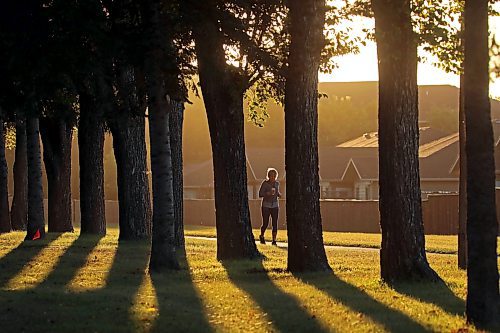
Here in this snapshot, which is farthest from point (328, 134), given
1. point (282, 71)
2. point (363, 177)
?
point (282, 71)

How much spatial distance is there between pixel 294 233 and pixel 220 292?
2717 millimetres

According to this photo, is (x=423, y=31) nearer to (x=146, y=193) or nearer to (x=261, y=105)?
(x=261, y=105)

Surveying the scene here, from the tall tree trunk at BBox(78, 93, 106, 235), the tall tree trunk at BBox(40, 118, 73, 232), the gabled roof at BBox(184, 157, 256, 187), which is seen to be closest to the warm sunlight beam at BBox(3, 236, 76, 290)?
the tall tree trunk at BBox(78, 93, 106, 235)

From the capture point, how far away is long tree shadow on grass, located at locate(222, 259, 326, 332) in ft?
34.2

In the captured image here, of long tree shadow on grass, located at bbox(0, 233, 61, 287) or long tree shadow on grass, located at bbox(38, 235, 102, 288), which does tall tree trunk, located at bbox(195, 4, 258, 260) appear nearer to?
long tree shadow on grass, located at bbox(38, 235, 102, 288)

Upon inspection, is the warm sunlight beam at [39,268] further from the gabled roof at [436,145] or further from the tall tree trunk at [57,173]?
the gabled roof at [436,145]

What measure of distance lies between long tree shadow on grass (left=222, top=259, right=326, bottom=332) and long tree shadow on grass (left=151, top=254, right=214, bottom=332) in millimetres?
687

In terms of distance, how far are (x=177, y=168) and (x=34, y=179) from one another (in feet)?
17.4

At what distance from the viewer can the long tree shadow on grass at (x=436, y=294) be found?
11586 millimetres

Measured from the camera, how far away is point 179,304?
1204 cm

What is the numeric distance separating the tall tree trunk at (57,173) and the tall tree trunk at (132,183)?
6.37m

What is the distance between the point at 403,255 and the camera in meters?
13.9

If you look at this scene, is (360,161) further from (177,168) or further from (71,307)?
(71,307)

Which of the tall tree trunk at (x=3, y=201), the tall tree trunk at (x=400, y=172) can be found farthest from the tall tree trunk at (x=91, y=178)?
the tall tree trunk at (x=400, y=172)
